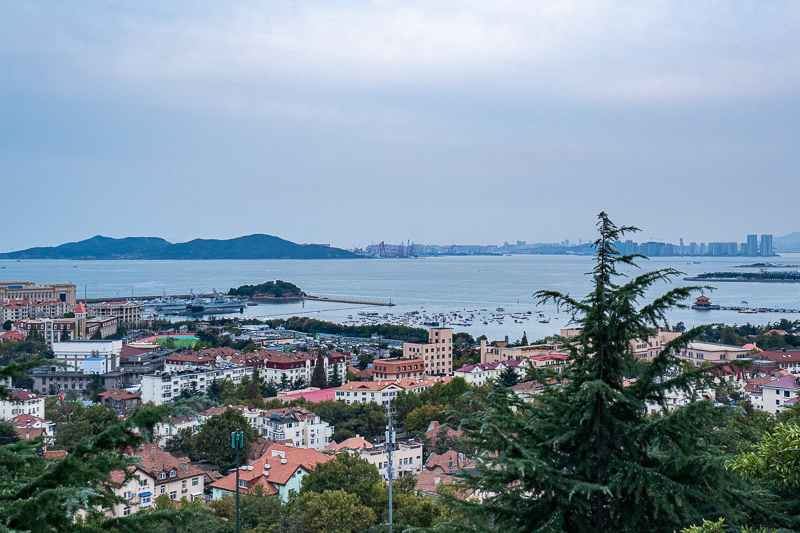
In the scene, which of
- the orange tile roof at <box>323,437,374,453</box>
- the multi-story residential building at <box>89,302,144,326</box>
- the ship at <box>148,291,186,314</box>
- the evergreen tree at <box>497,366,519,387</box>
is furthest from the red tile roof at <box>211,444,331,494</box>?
the ship at <box>148,291,186,314</box>

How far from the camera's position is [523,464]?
6.68ft

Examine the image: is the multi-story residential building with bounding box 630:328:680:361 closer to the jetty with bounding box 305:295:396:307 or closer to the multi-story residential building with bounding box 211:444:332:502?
the multi-story residential building with bounding box 211:444:332:502

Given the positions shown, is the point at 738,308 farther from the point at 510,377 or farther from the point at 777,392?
the point at 777,392

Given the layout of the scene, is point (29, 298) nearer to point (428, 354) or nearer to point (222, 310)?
point (222, 310)

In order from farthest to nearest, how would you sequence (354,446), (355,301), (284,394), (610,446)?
(355,301) < (284,394) < (354,446) < (610,446)

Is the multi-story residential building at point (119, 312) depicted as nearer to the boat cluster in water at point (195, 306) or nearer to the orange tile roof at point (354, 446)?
the boat cluster in water at point (195, 306)

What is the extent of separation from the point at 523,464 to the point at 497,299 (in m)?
46.4

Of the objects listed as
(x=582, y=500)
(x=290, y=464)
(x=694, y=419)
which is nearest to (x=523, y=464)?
(x=582, y=500)

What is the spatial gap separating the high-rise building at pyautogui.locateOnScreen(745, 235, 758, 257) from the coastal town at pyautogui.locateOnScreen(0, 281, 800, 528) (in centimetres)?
10484

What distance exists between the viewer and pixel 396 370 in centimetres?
1909

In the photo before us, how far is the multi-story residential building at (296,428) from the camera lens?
39.6ft

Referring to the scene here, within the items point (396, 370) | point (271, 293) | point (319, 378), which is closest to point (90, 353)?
point (319, 378)

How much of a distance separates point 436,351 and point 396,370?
2.50m

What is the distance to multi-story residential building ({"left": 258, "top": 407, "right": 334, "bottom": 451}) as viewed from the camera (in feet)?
39.6
